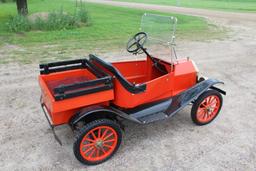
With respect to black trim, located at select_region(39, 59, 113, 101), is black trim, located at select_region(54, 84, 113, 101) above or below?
below

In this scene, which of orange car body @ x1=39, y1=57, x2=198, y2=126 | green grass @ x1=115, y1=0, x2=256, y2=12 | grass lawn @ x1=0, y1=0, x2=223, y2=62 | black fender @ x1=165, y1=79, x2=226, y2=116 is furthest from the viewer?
green grass @ x1=115, y1=0, x2=256, y2=12

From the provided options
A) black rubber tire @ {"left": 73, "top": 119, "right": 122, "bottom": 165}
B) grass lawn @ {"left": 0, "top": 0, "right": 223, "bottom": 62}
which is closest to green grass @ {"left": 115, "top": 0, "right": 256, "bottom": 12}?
grass lawn @ {"left": 0, "top": 0, "right": 223, "bottom": 62}

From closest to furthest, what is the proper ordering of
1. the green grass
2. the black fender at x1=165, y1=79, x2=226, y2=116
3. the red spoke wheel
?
the black fender at x1=165, y1=79, x2=226, y2=116
the red spoke wheel
the green grass

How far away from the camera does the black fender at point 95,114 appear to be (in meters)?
3.02

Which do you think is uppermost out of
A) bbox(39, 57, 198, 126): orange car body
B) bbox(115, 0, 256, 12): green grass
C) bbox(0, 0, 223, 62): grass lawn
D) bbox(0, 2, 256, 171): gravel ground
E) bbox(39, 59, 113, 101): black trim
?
bbox(115, 0, 256, 12): green grass

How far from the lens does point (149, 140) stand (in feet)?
11.9

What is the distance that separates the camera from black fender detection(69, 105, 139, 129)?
3.02 meters

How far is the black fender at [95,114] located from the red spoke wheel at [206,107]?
1.12m

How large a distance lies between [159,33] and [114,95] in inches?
47.5

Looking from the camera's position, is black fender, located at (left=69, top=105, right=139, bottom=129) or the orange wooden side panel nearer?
the orange wooden side panel

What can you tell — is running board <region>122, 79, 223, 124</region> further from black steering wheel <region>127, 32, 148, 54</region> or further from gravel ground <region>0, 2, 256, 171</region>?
black steering wheel <region>127, 32, 148, 54</region>

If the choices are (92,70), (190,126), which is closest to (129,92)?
(92,70)

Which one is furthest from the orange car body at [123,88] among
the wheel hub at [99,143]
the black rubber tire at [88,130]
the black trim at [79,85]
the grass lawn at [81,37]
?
the grass lawn at [81,37]

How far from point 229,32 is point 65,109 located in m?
10.5
